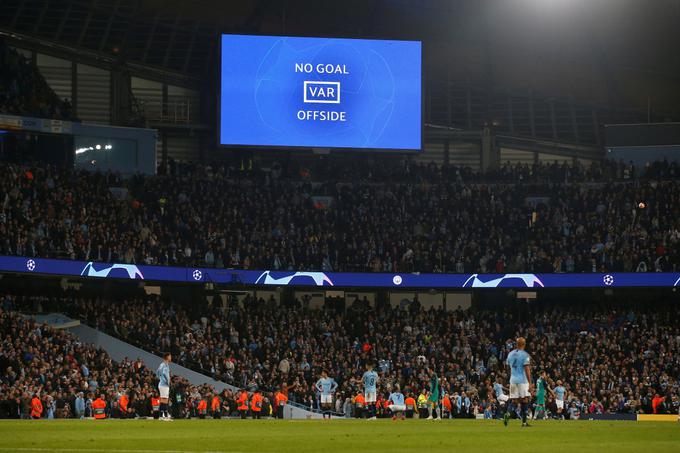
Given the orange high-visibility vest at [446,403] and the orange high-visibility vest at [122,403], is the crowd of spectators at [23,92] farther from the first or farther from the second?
the orange high-visibility vest at [446,403]

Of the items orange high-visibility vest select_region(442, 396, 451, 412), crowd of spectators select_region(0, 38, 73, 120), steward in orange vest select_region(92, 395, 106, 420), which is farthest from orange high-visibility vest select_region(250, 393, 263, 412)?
crowd of spectators select_region(0, 38, 73, 120)

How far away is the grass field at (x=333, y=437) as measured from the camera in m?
19.2

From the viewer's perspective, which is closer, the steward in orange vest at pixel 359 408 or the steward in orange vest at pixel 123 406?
the steward in orange vest at pixel 123 406

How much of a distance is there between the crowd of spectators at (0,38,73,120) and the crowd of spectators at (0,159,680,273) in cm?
373

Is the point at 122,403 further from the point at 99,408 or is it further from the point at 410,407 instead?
the point at 410,407

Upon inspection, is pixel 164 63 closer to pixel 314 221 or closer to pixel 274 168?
pixel 274 168

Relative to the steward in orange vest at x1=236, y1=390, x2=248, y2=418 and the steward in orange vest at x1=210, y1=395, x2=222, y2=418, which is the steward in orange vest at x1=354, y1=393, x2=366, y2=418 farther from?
the steward in orange vest at x1=210, y1=395, x2=222, y2=418

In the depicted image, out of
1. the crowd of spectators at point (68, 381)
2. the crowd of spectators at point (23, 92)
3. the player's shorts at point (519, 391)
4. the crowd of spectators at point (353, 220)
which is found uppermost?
the crowd of spectators at point (23, 92)

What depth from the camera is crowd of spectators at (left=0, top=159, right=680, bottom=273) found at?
1868 inches

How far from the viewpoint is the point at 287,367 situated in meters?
44.2

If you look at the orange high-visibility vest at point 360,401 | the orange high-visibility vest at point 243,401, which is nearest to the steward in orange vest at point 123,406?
the orange high-visibility vest at point 243,401

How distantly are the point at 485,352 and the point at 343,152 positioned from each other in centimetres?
1205

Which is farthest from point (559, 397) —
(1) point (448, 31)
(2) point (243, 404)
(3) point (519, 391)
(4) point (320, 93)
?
(1) point (448, 31)

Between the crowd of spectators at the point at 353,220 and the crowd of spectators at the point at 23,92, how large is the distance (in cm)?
373
